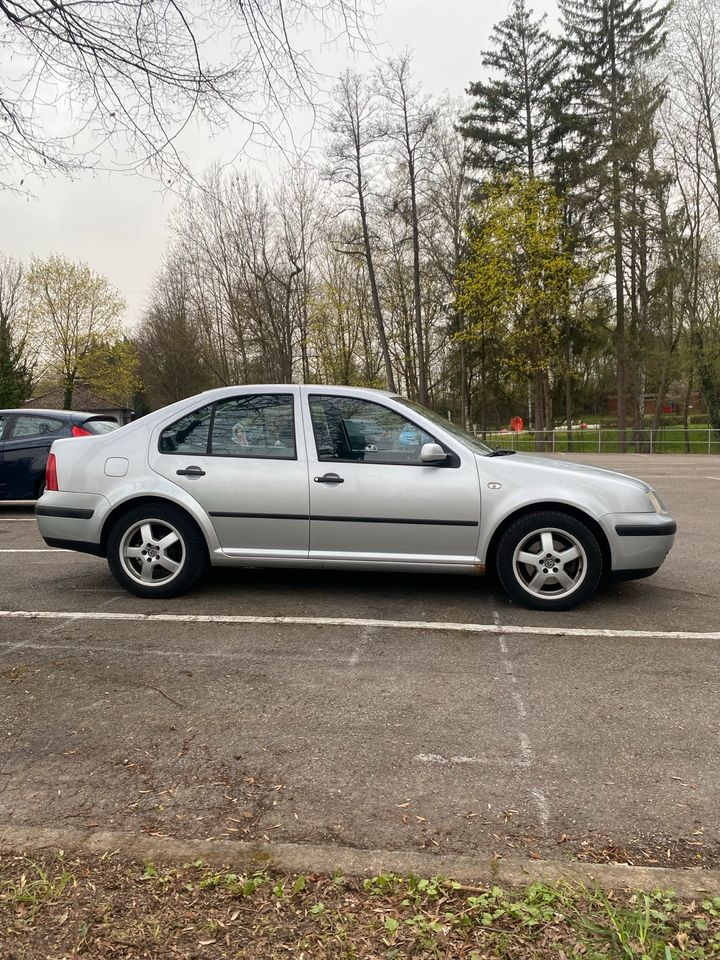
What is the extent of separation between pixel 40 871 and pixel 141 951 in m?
0.49

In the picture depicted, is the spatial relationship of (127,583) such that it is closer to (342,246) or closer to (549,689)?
Answer: (549,689)

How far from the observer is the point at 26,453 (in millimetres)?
10180

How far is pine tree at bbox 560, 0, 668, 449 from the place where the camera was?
2598cm

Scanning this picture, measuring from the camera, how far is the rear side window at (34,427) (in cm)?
1023

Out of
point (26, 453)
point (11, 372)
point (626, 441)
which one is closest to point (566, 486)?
point (26, 453)

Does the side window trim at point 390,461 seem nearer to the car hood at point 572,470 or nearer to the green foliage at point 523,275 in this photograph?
the car hood at point 572,470

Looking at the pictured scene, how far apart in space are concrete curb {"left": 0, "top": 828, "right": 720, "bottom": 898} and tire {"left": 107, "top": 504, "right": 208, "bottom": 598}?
2988mm

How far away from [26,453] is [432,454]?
7626 millimetres

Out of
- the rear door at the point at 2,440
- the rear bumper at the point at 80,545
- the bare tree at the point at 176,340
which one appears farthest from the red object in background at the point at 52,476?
the bare tree at the point at 176,340

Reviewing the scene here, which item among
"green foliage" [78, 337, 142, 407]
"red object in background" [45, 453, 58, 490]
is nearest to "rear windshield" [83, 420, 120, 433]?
"red object in background" [45, 453, 58, 490]

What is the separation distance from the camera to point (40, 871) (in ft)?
6.82

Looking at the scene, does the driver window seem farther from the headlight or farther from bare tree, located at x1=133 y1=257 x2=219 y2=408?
bare tree, located at x1=133 y1=257 x2=219 y2=408

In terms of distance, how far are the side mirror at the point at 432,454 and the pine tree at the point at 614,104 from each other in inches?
996

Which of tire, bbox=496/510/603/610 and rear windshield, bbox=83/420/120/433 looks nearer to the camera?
tire, bbox=496/510/603/610
